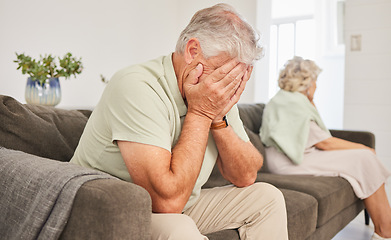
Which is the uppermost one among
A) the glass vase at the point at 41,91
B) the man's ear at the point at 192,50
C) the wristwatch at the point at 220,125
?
the man's ear at the point at 192,50

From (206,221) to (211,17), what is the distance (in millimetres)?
679

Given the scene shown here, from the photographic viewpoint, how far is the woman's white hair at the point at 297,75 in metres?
2.95

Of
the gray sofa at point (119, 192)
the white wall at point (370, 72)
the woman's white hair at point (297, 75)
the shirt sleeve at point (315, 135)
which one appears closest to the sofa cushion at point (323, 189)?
the gray sofa at point (119, 192)

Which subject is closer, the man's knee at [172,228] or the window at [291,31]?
the man's knee at [172,228]

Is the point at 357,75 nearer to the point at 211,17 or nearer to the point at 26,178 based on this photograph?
the point at 211,17

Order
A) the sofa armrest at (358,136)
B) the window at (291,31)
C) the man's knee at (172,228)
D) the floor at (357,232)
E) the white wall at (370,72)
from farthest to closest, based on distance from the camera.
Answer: the window at (291,31), the white wall at (370,72), the sofa armrest at (358,136), the floor at (357,232), the man's knee at (172,228)

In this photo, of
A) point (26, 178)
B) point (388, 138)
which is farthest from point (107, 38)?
point (26, 178)

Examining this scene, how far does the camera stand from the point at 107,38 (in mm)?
4527

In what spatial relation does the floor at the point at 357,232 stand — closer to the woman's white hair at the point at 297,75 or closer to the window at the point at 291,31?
the woman's white hair at the point at 297,75

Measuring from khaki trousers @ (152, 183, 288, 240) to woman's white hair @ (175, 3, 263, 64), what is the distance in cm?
44

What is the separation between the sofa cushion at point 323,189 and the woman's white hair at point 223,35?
1.08m

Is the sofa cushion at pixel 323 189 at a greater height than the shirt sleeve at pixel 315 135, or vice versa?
the shirt sleeve at pixel 315 135

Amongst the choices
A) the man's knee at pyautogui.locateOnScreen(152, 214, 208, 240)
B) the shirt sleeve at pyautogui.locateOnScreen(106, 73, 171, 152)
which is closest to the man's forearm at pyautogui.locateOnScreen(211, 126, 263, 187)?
the shirt sleeve at pyautogui.locateOnScreen(106, 73, 171, 152)

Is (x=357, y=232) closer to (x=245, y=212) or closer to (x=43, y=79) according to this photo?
(x=245, y=212)
